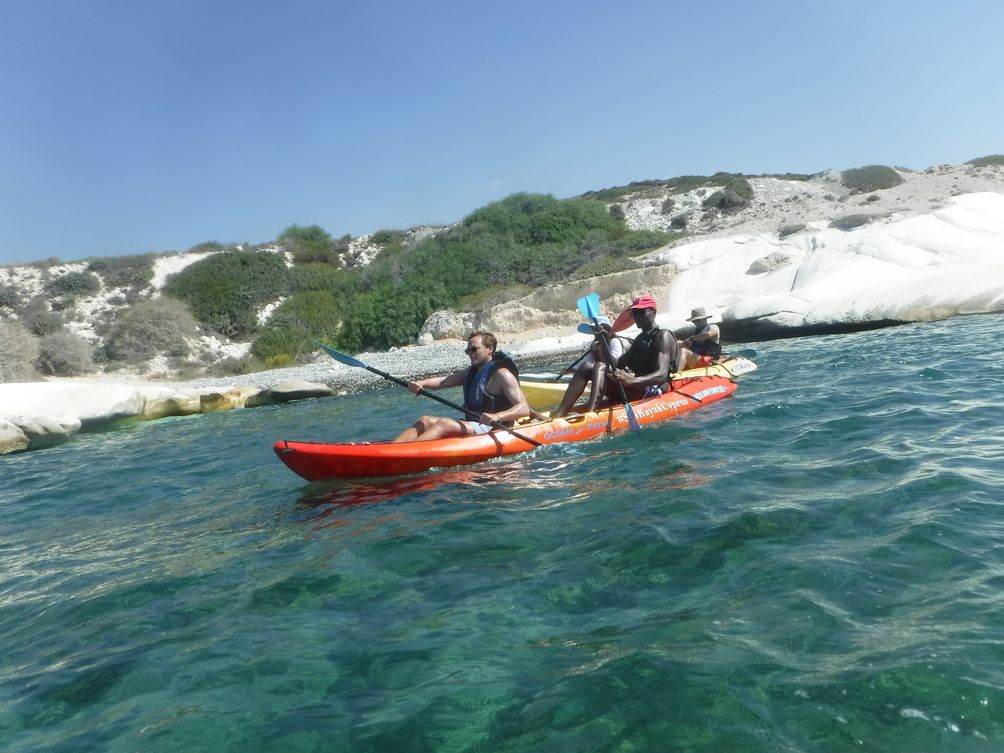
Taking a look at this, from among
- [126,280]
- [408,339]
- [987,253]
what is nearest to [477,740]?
[987,253]

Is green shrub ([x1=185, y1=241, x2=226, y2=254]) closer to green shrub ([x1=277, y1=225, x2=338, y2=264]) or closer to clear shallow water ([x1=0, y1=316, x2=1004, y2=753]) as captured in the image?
green shrub ([x1=277, y1=225, x2=338, y2=264])

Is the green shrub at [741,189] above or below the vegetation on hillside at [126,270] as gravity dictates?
below

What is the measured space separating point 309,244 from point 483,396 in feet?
106

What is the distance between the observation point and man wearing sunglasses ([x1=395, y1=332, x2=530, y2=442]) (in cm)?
709

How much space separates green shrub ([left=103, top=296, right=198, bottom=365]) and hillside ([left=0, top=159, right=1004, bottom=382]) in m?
0.05

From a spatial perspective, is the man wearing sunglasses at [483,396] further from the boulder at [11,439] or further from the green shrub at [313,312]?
the green shrub at [313,312]

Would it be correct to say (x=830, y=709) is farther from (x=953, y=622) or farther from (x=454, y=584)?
(x=454, y=584)

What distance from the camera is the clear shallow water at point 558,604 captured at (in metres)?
2.72

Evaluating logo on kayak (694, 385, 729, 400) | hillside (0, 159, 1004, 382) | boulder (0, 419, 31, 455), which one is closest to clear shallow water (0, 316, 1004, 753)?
logo on kayak (694, 385, 729, 400)

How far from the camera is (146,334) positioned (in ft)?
85.7

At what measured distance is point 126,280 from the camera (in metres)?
33.1

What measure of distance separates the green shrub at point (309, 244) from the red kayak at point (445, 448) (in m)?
30.3

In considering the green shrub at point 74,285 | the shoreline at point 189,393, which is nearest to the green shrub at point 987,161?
the shoreline at point 189,393

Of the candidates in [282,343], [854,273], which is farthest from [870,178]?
[282,343]
